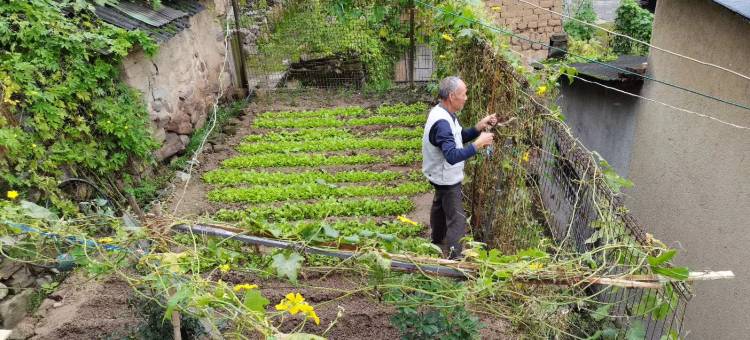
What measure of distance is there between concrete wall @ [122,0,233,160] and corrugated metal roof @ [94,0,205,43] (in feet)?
1.09

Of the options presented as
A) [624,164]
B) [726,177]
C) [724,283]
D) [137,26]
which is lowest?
[724,283]

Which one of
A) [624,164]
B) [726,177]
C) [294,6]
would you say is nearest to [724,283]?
[726,177]

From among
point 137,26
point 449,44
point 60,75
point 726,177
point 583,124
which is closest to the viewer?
point 726,177

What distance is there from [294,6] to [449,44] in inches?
169

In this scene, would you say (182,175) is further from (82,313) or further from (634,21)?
(634,21)

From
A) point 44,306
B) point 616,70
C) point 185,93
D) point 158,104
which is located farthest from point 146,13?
point 616,70

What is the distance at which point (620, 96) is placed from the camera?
5598 millimetres

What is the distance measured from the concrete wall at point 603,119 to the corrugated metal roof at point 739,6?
2173 millimetres

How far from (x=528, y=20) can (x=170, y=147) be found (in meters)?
6.57

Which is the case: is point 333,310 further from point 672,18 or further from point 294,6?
point 294,6

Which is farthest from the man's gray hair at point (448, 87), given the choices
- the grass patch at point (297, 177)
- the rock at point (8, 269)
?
the rock at point (8, 269)

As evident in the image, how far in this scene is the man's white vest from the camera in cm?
385

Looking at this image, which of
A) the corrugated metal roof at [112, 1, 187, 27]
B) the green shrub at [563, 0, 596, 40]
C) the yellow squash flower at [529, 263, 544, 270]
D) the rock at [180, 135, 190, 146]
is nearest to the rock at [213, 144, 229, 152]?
the rock at [180, 135, 190, 146]

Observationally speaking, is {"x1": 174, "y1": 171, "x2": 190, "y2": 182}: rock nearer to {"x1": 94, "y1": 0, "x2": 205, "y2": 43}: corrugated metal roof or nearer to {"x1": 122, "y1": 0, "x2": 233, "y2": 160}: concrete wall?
{"x1": 122, "y1": 0, "x2": 233, "y2": 160}: concrete wall
